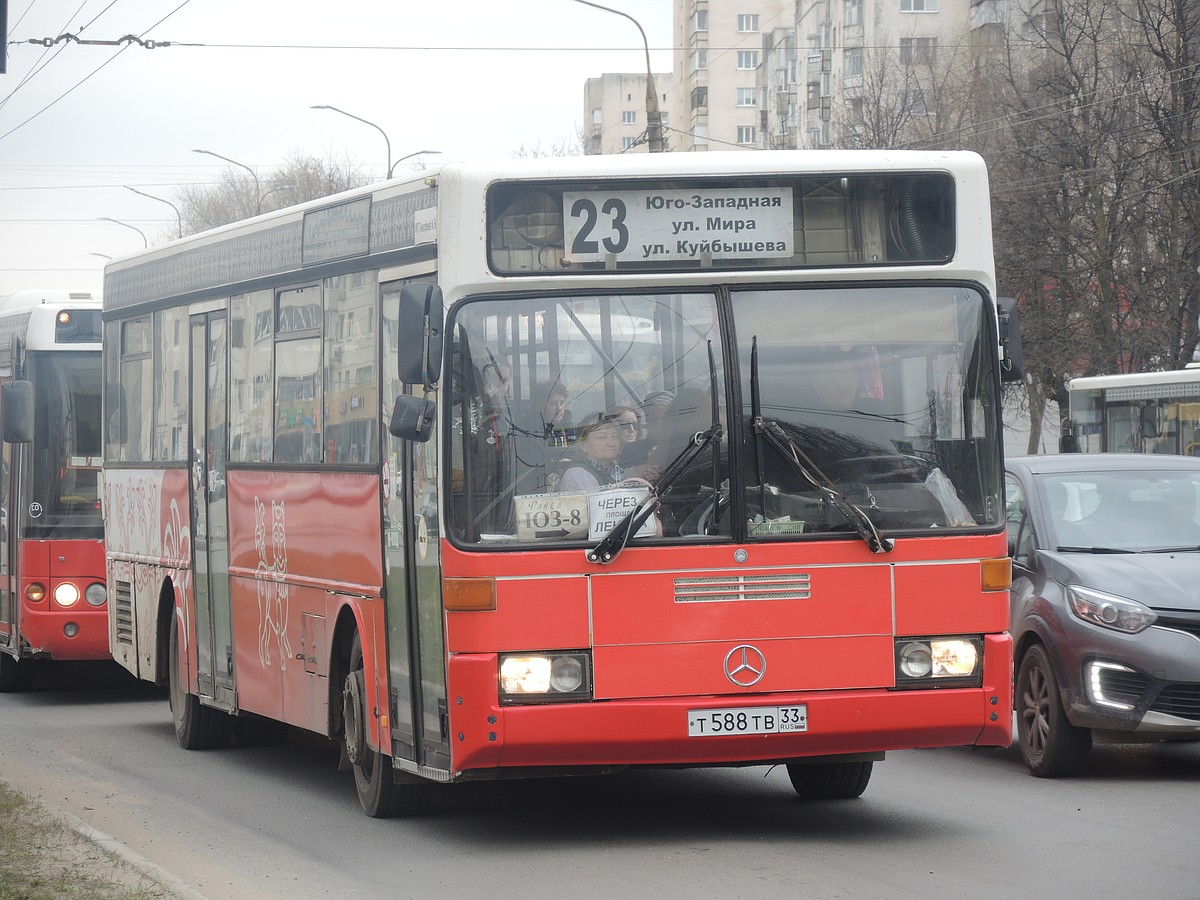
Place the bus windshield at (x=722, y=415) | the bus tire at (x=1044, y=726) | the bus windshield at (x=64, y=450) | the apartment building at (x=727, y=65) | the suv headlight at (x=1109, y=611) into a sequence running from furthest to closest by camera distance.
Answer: the apartment building at (x=727, y=65) → the bus windshield at (x=64, y=450) → the bus tire at (x=1044, y=726) → the suv headlight at (x=1109, y=611) → the bus windshield at (x=722, y=415)

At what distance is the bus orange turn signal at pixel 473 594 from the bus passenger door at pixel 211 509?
4.18 m

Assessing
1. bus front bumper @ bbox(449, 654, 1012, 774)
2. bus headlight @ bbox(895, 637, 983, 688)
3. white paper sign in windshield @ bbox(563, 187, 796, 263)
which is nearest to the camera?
bus front bumper @ bbox(449, 654, 1012, 774)

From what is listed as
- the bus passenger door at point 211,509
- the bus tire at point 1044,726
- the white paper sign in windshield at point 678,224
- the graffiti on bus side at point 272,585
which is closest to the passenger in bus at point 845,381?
the white paper sign in windshield at point 678,224

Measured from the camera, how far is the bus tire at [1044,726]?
10.7 m

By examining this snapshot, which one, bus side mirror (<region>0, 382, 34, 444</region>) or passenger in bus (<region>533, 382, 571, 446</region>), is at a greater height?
bus side mirror (<region>0, 382, 34, 444</region>)

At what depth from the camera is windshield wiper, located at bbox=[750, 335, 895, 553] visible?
8133mm

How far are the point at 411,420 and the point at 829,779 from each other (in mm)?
3172

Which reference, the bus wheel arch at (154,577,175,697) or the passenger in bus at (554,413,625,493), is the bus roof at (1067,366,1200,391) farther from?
the passenger in bus at (554,413,625,493)

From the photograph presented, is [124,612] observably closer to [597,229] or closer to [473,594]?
[473,594]

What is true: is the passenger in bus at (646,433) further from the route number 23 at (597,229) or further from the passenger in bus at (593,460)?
the route number 23 at (597,229)

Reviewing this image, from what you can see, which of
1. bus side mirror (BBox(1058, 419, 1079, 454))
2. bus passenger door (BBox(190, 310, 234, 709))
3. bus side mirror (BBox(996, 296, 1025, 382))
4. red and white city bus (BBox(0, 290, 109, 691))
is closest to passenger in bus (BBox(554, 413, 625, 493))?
bus side mirror (BBox(996, 296, 1025, 382))

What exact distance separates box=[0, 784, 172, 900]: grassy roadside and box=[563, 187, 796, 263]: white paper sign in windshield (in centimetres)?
303

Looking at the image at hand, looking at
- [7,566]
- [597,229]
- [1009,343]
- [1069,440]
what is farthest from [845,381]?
[1069,440]

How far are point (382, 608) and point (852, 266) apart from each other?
2647 millimetres
